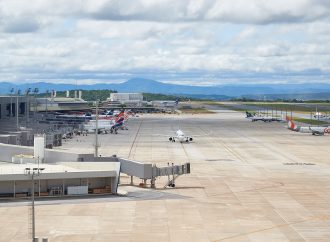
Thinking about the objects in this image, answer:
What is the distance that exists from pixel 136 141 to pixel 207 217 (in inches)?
3820

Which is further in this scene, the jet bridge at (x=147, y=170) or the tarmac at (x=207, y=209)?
the jet bridge at (x=147, y=170)

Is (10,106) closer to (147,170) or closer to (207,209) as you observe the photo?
(147,170)

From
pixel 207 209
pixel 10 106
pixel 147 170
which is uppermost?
pixel 10 106

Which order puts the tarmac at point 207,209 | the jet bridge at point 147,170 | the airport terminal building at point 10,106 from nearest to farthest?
the tarmac at point 207,209 < the jet bridge at point 147,170 < the airport terminal building at point 10,106

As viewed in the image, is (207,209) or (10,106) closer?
(207,209)

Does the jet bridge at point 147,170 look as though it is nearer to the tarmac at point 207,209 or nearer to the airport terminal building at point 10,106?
the tarmac at point 207,209

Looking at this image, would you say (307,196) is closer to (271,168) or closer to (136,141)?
(271,168)

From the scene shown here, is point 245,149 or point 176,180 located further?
point 245,149

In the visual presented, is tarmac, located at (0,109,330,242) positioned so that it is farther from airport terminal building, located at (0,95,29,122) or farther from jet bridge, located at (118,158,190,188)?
airport terminal building, located at (0,95,29,122)

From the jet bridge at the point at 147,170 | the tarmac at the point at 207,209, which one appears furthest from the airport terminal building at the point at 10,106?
the jet bridge at the point at 147,170

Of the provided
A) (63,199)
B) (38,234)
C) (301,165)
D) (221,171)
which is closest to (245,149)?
(301,165)

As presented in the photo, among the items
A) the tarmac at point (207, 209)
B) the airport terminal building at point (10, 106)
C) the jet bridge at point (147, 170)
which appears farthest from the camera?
the airport terminal building at point (10, 106)

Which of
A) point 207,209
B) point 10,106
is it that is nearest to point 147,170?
point 207,209

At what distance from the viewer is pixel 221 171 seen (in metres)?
102
